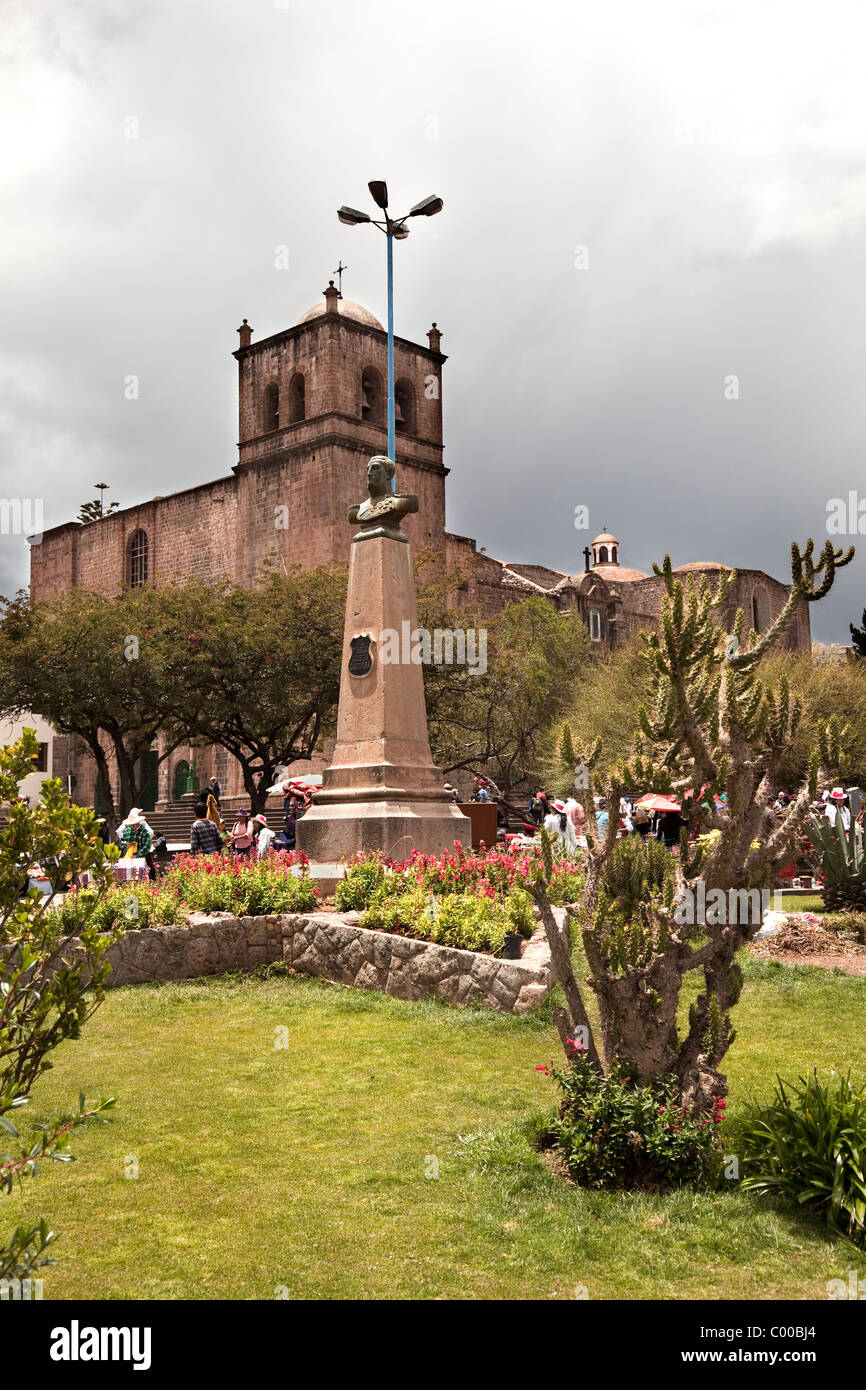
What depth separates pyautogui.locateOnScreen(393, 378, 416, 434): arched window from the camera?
4110 centimetres

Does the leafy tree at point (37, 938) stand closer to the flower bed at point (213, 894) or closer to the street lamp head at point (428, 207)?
the flower bed at point (213, 894)

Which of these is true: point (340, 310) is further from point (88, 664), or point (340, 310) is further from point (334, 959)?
point (334, 959)

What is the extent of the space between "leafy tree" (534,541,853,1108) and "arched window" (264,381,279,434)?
37241 millimetres

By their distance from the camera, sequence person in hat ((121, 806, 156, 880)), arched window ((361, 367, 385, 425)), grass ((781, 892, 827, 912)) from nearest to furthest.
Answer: grass ((781, 892, 827, 912)), person in hat ((121, 806, 156, 880)), arched window ((361, 367, 385, 425))

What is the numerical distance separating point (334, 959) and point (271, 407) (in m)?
34.0

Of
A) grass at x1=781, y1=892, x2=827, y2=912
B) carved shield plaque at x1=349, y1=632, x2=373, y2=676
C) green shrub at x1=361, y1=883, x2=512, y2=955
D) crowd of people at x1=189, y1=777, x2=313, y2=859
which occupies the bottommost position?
grass at x1=781, y1=892, x2=827, y2=912

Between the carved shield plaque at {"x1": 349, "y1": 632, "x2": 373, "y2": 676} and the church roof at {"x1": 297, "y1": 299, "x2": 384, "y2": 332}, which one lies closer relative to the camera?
the carved shield plaque at {"x1": 349, "y1": 632, "x2": 373, "y2": 676}

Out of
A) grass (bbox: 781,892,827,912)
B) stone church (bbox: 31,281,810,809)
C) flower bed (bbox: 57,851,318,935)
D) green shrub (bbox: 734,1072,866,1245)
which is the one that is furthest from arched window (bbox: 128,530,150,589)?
green shrub (bbox: 734,1072,866,1245)

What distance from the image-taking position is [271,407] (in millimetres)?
40344

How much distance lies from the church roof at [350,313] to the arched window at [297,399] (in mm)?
2066

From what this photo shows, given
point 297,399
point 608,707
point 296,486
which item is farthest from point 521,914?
point 297,399

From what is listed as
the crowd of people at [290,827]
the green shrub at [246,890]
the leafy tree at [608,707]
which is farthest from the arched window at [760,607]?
the green shrub at [246,890]

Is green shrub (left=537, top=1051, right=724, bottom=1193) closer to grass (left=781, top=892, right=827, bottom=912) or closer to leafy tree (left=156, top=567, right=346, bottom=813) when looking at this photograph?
grass (left=781, top=892, right=827, bottom=912)

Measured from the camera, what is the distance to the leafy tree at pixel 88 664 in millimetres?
27156
